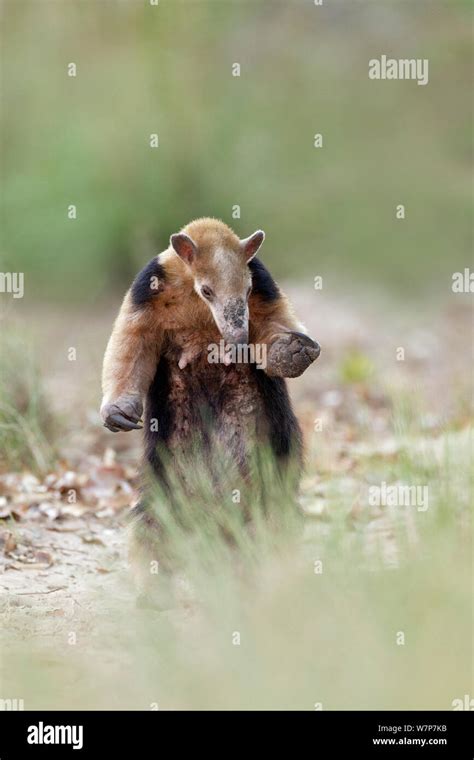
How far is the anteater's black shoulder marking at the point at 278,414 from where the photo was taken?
6.90 metres

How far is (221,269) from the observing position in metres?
6.51

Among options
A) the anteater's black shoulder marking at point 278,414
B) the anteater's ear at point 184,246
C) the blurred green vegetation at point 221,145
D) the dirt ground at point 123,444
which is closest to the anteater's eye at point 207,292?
the anteater's ear at point 184,246

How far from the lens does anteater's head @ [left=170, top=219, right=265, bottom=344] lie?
6.41 meters

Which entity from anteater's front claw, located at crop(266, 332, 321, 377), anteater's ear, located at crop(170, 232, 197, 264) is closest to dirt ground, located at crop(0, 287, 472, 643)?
anteater's front claw, located at crop(266, 332, 321, 377)

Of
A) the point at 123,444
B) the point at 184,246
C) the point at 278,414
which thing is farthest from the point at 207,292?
the point at 123,444

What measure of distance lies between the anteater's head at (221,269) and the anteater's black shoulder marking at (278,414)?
532 millimetres

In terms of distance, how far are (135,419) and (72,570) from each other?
5.41ft

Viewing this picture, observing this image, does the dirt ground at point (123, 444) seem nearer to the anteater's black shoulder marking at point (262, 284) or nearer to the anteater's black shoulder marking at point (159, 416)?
the anteater's black shoulder marking at point (159, 416)

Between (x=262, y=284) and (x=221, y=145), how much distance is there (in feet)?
43.5

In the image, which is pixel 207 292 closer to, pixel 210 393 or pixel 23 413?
pixel 210 393

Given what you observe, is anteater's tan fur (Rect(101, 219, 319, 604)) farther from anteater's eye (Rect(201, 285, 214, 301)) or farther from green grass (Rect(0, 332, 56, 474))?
green grass (Rect(0, 332, 56, 474))

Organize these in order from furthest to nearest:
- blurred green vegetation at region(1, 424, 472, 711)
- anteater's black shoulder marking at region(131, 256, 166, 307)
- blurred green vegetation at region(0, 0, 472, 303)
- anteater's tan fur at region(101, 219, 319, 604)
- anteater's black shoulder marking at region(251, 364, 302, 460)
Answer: blurred green vegetation at region(0, 0, 472, 303) < anteater's black shoulder marking at region(251, 364, 302, 460) < anteater's black shoulder marking at region(131, 256, 166, 307) < anteater's tan fur at region(101, 219, 319, 604) < blurred green vegetation at region(1, 424, 472, 711)

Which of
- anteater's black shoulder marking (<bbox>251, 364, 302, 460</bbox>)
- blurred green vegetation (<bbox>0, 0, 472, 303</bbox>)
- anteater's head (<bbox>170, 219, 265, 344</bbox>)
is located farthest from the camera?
blurred green vegetation (<bbox>0, 0, 472, 303</bbox>)

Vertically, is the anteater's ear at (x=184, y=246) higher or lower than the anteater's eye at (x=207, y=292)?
higher
